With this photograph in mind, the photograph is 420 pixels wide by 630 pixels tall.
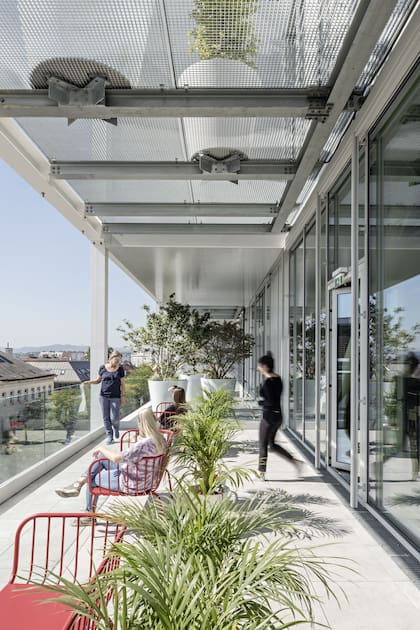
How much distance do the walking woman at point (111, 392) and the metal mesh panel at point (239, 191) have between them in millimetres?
→ 3173

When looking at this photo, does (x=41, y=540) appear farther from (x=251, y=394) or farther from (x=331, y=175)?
(x=251, y=394)

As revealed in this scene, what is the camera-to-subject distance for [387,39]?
3857 mm

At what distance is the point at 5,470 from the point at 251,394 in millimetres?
12037

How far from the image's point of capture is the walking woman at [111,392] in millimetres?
9148

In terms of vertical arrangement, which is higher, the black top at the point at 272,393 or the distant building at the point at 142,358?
the distant building at the point at 142,358

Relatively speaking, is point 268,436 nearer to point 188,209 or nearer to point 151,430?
point 151,430

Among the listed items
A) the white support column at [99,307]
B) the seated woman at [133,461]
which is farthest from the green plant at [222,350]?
the seated woman at [133,461]

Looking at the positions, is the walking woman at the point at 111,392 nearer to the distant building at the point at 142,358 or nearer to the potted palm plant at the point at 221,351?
the distant building at the point at 142,358

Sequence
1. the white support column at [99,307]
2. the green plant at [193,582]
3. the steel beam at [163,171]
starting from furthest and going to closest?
the white support column at [99,307] < the steel beam at [163,171] < the green plant at [193,582]

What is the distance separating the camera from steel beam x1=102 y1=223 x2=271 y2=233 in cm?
971

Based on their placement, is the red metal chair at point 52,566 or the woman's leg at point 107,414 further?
the woman's leg at point 107,414

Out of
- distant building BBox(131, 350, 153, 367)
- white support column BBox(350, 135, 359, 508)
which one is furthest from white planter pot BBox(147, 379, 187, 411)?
white support column BBox(350, 135, 359, 508)

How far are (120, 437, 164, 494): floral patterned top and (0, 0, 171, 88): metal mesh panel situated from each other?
2.88m

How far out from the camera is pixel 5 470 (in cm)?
566
